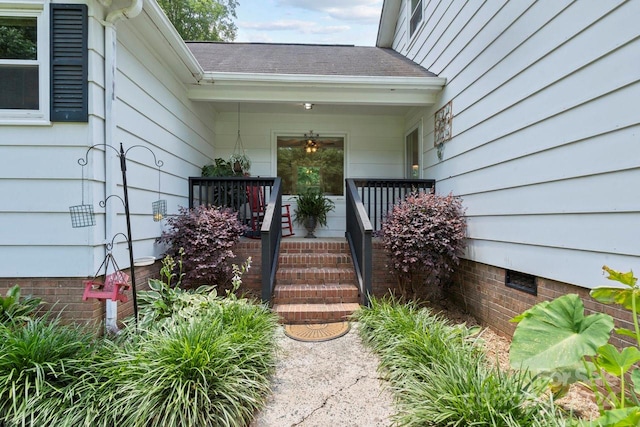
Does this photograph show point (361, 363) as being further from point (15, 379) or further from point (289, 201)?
point (289, 201)

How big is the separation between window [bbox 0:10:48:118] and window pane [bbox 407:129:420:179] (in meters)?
5.34

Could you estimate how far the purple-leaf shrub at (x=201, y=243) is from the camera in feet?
13.1

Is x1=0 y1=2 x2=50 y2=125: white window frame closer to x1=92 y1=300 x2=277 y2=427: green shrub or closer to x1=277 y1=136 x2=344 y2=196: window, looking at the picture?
x1=92 y1=300 x2=277 y2=427: green shrub

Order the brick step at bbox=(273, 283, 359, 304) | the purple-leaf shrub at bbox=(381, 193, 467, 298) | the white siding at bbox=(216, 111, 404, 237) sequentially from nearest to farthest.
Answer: the purple-leaf shrub at bbox=(381, 193, 467, 298), the brick step at bbox=(273, 283, 359, 304), the white siding at bbox=(216, 111, 404, 237)

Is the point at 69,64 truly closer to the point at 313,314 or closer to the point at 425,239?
the point at 313,314

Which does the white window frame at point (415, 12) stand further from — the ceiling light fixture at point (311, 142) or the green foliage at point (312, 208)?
the green foliage at point (312, 208)

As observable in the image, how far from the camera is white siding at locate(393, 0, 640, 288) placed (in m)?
2.19

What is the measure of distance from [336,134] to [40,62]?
495cm

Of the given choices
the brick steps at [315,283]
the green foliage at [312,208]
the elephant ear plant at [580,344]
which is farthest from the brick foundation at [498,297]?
the green foliage at [312,208]

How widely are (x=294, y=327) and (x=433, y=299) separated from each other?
6.54 ft

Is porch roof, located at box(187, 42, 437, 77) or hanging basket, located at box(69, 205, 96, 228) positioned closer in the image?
hanging basket, located at box(69, 205, 96, 228)

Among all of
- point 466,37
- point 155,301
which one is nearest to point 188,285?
point 155,301

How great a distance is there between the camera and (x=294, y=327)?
3785 millimetres

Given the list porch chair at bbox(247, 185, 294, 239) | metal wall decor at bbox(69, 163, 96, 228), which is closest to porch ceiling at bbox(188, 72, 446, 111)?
porch chair at bbox(247, 185, 294, 239)
